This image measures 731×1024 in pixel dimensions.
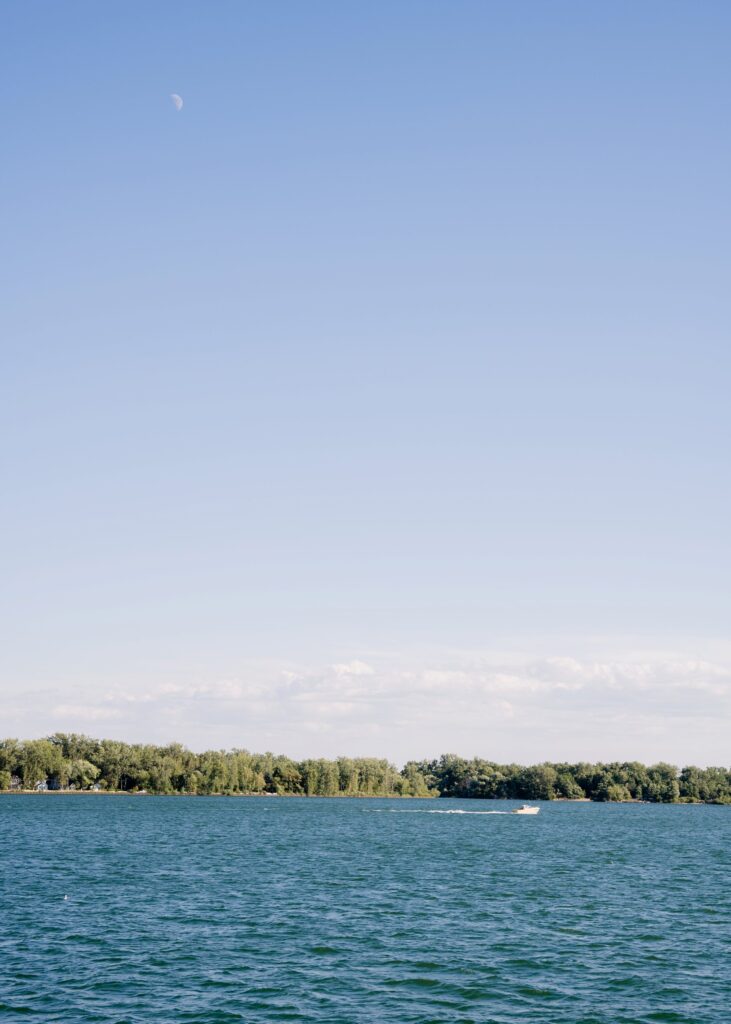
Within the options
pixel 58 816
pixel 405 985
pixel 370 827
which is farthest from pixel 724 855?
pixel 58 816

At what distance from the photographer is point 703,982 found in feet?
143

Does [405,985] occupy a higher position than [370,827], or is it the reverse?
[405,985]

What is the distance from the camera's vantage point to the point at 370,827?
563ft

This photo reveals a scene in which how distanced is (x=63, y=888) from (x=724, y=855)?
9040 centimetres

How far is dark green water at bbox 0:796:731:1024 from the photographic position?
38.2 metres

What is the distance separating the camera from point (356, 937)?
2062 inches

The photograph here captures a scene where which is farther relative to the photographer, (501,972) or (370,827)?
(370,827)

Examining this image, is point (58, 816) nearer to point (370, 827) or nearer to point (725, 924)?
point (370, 827)

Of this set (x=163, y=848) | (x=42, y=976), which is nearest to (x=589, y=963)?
(x=42, y=976)

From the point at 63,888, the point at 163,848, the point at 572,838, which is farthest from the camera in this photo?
the point at 572,838

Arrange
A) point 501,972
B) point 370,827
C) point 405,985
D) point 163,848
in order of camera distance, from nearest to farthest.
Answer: point 405,985
point 501,972
point 163,848
point 370,827

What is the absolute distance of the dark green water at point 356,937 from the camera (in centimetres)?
3819

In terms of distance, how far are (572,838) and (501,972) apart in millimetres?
112676

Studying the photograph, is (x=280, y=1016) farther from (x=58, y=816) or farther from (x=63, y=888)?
(x=58, y=816)
